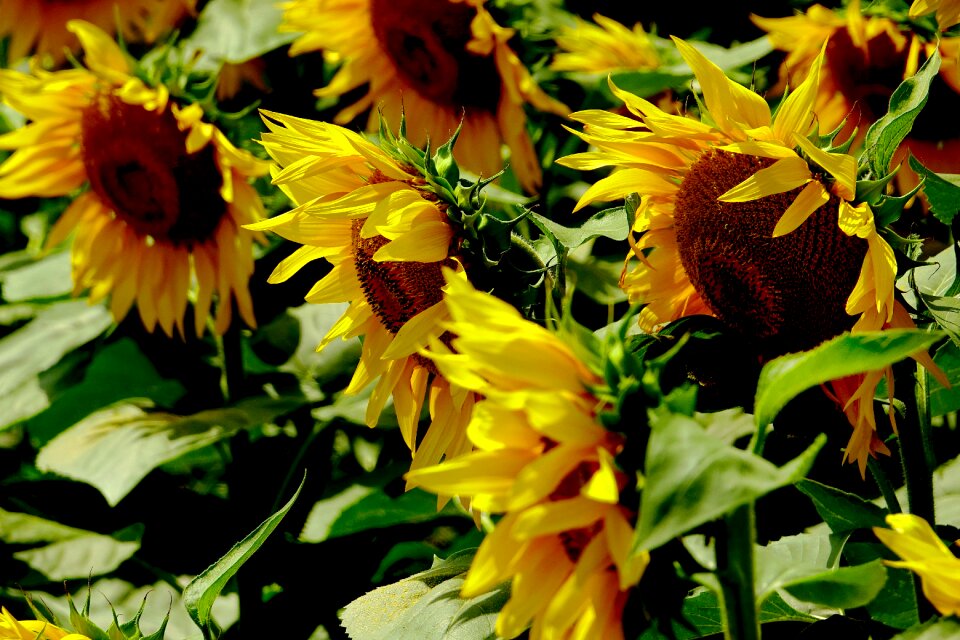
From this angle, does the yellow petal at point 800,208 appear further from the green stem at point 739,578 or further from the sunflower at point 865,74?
the sunflower at point 865,74

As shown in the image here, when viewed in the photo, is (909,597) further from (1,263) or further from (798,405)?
(1,263)

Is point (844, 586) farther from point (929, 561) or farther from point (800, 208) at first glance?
point (800, 208)

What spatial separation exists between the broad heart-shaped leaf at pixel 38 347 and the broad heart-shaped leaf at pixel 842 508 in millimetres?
951

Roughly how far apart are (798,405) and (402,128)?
316 mm

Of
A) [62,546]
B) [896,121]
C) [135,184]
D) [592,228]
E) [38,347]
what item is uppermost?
[896,121]

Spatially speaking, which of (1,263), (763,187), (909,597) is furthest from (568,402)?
(1,263)

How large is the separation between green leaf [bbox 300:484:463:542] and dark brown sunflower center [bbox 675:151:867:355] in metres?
0.48

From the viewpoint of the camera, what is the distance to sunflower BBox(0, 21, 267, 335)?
4.11ft

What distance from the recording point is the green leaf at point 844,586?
0.48 meters

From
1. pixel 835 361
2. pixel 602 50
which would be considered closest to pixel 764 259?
pixel 835 361

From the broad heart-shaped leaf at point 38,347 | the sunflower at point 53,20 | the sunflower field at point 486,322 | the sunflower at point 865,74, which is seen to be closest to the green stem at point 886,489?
the sunflower field at point 486,322

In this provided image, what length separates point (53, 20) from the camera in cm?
168

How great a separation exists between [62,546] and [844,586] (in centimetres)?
107

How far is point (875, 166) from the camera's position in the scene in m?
0.68
